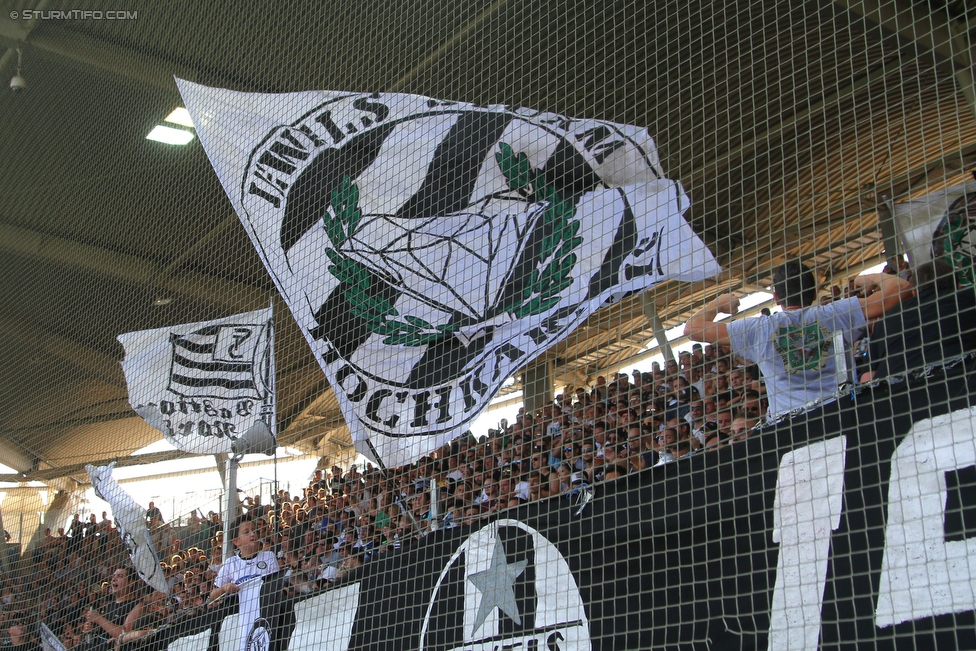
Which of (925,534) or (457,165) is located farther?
(457,165)

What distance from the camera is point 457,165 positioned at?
14.5 ft

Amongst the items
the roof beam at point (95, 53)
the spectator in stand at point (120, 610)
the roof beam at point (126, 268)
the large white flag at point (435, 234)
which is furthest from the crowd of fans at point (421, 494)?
the roof beam at point (95, 53)

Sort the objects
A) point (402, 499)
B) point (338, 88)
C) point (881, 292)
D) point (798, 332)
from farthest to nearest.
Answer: point (338, 88), point (402, 499), point (798, 332), point (881, 292)

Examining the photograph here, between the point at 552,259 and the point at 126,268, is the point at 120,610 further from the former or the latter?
the point at 552,259

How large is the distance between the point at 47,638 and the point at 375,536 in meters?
2.85

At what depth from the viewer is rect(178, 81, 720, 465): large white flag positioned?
387 cm

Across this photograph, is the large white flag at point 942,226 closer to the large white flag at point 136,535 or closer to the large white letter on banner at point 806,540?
the large white letter on banner at point 806,540

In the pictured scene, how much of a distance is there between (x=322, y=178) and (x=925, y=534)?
3.31 meters

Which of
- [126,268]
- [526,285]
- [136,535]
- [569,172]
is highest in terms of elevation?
[126,268]

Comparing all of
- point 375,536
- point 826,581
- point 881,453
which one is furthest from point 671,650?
point 375,536

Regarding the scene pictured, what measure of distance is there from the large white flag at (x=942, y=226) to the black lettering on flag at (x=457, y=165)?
6.40 feet

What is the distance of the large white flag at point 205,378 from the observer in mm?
5230

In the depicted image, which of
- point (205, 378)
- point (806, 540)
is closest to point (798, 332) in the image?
point (806, 540)

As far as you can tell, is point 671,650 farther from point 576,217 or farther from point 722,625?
point 576,217
